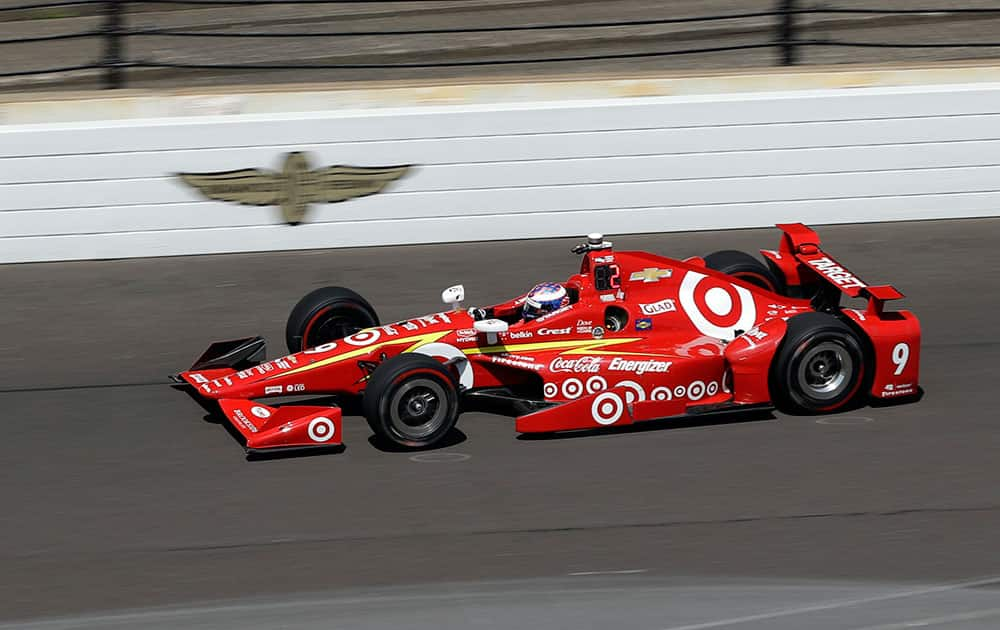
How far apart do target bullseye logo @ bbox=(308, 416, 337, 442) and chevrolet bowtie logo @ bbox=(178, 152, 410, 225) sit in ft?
15.0

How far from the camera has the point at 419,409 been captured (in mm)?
7863

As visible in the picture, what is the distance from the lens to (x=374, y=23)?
17266 mm

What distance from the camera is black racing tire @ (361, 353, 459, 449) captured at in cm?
770

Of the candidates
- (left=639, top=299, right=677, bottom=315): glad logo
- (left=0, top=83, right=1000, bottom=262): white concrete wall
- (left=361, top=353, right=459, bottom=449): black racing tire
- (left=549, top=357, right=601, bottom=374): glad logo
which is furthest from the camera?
(left=0, top=83, right=1000, bottom=262): white concrete wall

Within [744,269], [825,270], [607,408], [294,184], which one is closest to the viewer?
[607,408]

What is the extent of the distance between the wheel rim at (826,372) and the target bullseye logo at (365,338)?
92.4 inches

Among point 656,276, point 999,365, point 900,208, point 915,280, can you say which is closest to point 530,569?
point 656,276

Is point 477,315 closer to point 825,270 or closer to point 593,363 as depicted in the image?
point 593,363

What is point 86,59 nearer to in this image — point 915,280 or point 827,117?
point 827,117

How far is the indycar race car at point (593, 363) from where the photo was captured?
7848mm

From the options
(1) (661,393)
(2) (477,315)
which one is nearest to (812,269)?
(1) (661,393)

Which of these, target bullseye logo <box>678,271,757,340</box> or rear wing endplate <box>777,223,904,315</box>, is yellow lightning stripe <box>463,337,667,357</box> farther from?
rear wing endplate <box>777,223,904,315</box>

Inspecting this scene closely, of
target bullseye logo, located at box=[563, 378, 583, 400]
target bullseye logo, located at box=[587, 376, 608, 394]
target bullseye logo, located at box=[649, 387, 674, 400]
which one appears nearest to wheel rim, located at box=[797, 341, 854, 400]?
target bullseye logo, located at box=[649, 387, 674, 400]

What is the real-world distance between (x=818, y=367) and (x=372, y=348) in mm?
2486
